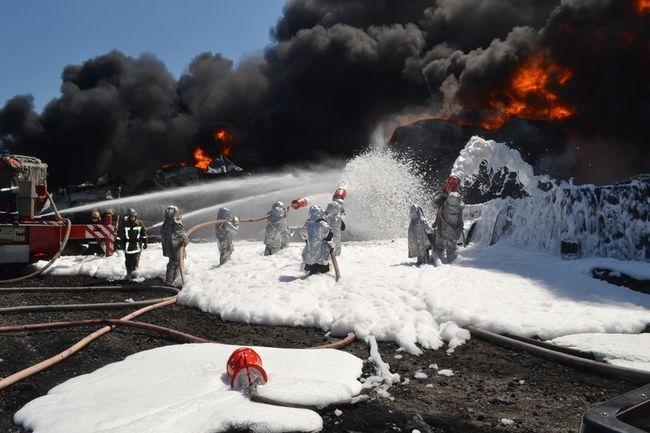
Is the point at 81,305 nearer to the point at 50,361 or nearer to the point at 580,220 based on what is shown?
the point at 50,361

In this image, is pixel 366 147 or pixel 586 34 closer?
pixel 586 34

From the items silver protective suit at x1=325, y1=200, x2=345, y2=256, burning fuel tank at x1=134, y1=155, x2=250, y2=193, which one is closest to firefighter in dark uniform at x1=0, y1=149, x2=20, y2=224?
silver protective suit at x1=325, y1=200, x2=345, y2=256

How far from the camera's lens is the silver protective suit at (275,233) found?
12.6 meters

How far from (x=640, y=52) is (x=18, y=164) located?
2746 cm

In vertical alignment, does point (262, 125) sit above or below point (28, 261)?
above

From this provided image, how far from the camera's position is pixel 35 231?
35.9 feet

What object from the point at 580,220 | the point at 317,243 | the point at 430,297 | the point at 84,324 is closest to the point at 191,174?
the point at 317,243

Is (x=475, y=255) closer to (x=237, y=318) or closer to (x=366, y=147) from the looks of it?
(x=237, y=318)

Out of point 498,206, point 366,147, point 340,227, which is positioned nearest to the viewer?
point 340,227

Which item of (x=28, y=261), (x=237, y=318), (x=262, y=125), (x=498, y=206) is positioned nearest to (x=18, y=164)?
(x=28, y=261)

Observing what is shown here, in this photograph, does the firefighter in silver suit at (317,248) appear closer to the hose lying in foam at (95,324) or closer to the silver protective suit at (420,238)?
the silver protective suit at (420,238)

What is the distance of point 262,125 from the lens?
41406mm

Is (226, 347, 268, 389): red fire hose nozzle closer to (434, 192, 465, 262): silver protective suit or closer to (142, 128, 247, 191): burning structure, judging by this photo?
(434, 192, 465, 262): silver protective suit

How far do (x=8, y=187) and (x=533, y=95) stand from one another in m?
27.7
